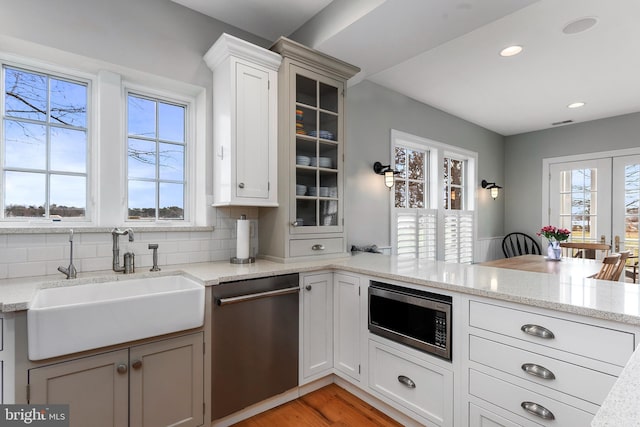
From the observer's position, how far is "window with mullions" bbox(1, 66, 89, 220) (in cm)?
190

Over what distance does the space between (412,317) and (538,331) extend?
63 centimetres

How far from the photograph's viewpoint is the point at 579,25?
248 centimetres

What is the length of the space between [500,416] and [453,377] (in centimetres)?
24

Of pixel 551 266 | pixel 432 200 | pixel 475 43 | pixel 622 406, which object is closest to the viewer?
pixel 622 406

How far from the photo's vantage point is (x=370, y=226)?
11.5 feet

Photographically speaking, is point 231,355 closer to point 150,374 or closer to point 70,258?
point 150,374

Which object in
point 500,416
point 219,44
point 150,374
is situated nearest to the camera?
point 500,416

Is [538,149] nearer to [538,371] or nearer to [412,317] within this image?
[412,317]

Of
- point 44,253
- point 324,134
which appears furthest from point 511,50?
point 44,253

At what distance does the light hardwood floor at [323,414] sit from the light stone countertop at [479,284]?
865 mm

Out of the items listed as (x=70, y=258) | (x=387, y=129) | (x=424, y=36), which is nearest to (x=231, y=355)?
(x=70, y=258)

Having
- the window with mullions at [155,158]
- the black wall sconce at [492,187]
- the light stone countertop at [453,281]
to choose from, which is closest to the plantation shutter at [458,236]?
the black wall sconce at [492,187]

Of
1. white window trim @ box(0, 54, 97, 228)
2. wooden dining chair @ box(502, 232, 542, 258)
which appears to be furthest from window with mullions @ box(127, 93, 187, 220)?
wooden dining chair @ box(502, 232, 542, 258)

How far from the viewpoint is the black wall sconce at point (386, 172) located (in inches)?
136
